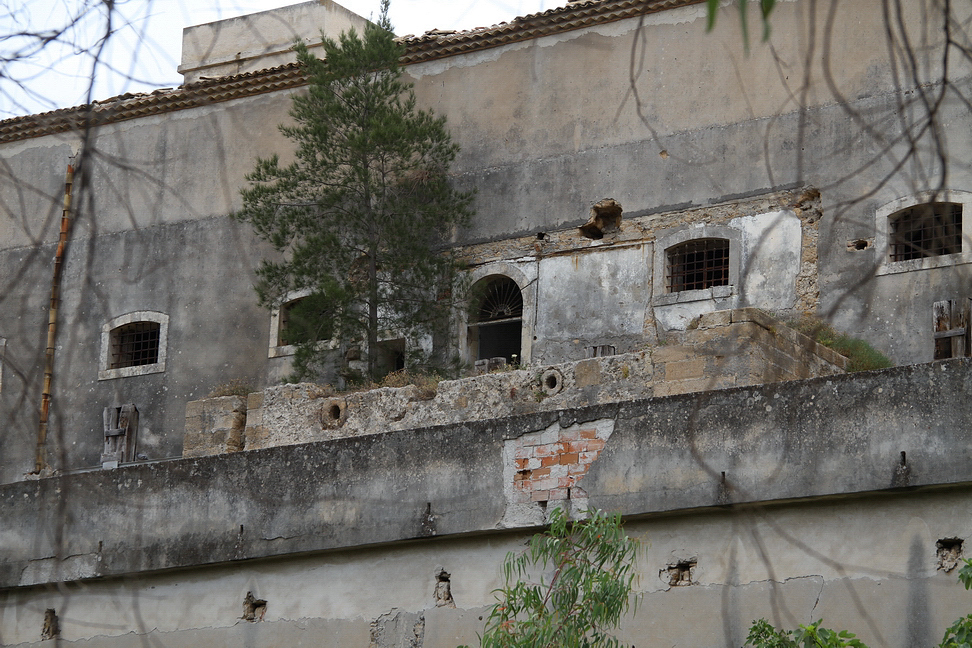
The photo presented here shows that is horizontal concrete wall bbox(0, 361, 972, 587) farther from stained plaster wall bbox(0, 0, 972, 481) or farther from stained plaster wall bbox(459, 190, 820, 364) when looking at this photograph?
stained plaster wall bbox(459, 190, 820, 364)

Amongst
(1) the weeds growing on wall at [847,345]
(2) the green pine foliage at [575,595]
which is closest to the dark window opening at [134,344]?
(1) the weeds growing on wall at [847,345]

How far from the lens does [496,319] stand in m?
17.1

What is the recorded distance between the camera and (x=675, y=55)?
16.4m

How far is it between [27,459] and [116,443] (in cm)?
128

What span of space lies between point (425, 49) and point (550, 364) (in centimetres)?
531

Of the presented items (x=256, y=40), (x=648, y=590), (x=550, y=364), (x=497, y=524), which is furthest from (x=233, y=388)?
(x=648, y=590)

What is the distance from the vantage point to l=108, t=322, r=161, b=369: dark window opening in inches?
731

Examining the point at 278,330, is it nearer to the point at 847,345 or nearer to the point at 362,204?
the point at 362,204

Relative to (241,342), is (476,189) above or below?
above

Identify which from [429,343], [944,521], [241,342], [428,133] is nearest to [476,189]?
[428,133]

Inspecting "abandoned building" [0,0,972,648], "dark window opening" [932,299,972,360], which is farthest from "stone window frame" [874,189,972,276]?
"dark window opening" [932,299,972,360]

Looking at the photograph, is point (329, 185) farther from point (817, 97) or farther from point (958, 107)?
point (958, 107)

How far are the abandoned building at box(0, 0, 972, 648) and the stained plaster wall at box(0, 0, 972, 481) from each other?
1.5 inches

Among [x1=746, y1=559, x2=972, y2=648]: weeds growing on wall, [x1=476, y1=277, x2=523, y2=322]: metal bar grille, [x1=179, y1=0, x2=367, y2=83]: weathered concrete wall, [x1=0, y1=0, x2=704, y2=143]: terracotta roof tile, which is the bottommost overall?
[x1=746, y1=559, x2=972, y2=648]: weeds growing on wall
